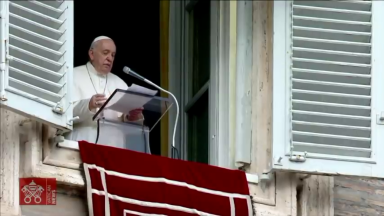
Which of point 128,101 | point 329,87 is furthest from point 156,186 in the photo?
point 329,87

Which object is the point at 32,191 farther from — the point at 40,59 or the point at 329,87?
the point at 329,87

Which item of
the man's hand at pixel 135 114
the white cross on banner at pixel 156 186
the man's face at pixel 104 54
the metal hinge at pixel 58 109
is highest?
the man's face at pixel 104 54

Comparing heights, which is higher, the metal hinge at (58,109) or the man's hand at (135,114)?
the metal hinge at (58,109)

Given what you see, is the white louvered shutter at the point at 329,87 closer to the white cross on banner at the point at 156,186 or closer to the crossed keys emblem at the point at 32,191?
the white cross on banner at the point at 156,186

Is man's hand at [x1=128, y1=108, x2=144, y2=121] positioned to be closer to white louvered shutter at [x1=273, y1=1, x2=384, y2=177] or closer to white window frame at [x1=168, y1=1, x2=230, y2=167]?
white window frame at [x1=168, y1=1, x2=230, y2=167]

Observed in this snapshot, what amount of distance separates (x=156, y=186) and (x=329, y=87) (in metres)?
1.10

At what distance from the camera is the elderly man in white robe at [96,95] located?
9.98 meters

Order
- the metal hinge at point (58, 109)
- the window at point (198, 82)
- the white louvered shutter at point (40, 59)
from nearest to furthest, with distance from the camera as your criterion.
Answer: the white louvered shutter at point (40, 59)
the metal hinge at point (58, 109)
the window at point (198, 82)

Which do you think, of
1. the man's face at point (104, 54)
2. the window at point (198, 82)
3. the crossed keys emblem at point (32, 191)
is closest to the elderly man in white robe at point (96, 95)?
the man's face at point (104, 54)

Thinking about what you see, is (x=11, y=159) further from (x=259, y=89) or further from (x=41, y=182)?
(x=259, y=89)

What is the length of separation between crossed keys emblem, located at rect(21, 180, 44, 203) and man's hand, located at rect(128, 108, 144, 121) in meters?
0.80

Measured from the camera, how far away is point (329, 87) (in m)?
9.98

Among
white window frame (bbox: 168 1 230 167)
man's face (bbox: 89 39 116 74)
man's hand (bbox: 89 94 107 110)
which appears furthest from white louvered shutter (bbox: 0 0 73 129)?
white window frame (bbox: 168 1 230 167)

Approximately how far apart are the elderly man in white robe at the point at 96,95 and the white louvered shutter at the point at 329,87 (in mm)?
782
